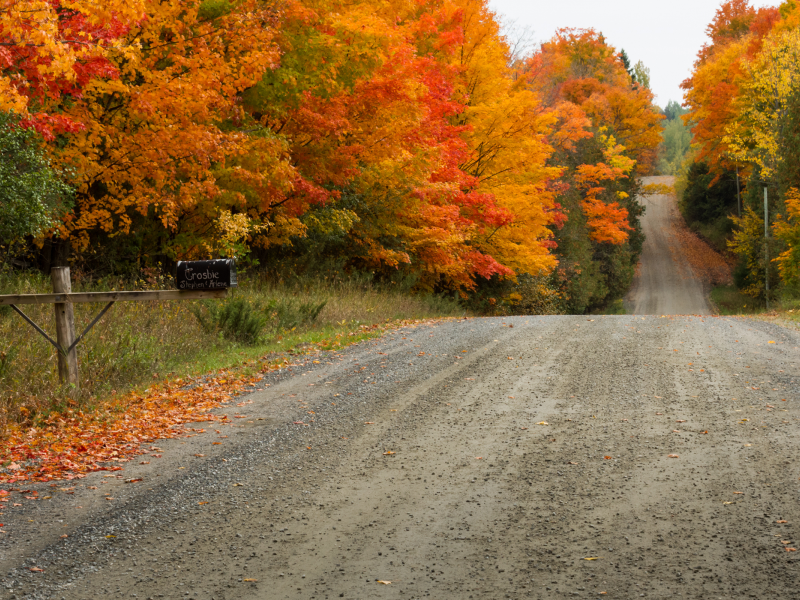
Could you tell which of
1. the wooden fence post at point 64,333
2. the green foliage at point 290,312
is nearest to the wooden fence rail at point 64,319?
the wooden fence post at point 64,333

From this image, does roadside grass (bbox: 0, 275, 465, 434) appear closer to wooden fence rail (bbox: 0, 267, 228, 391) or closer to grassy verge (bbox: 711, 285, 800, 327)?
wooden fence rail (bbox: 0, 267, 228, 391)

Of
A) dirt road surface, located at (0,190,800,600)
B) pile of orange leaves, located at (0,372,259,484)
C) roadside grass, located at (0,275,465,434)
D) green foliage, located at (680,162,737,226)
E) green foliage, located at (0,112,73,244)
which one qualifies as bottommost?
pile of orange leaves, located at (0,372,259,484)

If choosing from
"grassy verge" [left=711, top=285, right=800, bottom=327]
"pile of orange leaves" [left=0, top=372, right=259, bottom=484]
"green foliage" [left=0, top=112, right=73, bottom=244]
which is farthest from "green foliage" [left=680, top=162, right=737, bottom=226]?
"pile of orange leaves" [left=0, top=372, right=259, bottom=484]

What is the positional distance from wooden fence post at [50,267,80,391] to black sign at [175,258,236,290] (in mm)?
1265

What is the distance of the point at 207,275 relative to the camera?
27.1 ft

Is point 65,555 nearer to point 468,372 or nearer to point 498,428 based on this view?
point 498,428

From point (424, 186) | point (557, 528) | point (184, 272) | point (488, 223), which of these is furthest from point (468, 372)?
point (488, 223)

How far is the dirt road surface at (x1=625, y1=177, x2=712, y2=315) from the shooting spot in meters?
42.0

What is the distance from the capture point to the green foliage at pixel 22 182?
382 inches

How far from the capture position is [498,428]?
670 centimetres

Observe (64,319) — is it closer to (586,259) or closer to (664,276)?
(586,259)

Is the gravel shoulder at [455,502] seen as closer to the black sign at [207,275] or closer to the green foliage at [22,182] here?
the black sign at [207,275]

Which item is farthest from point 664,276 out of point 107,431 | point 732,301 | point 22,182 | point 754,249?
point 107,431

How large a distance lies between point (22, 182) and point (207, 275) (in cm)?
356
